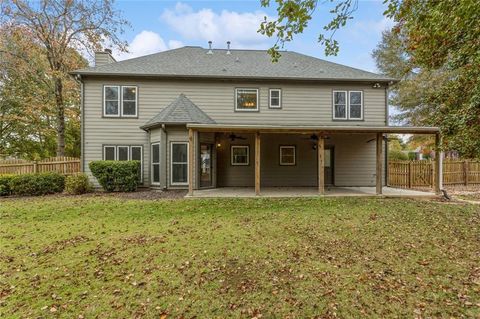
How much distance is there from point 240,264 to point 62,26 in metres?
18.4

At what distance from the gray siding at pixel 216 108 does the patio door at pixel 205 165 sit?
717 mm

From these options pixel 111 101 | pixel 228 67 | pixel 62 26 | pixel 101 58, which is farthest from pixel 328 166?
pixel 62 26

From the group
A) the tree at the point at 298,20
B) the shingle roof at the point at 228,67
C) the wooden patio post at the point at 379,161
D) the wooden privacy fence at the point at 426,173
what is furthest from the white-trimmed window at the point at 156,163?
the wooden privacy fence at the point at 426,173

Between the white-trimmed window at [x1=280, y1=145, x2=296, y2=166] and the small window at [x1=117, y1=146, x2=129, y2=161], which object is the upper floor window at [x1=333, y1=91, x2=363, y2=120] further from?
the small window at [x1=117, y1=146, x2=129, y2=161]

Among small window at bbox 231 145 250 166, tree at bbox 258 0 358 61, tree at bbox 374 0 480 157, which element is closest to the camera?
tree at bbox 258 0 358 61

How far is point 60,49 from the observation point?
15.7 metres

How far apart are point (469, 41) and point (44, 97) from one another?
79.4 feet

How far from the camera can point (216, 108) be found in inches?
504

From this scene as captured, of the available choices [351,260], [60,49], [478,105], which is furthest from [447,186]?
[60,49]

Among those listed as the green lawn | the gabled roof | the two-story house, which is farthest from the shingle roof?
the green lawn

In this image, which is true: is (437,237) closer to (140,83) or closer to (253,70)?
(253,70)

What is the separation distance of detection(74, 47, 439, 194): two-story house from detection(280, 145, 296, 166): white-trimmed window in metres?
0.05

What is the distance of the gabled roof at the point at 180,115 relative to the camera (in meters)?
11.1

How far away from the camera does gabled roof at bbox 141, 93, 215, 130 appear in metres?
11.1
